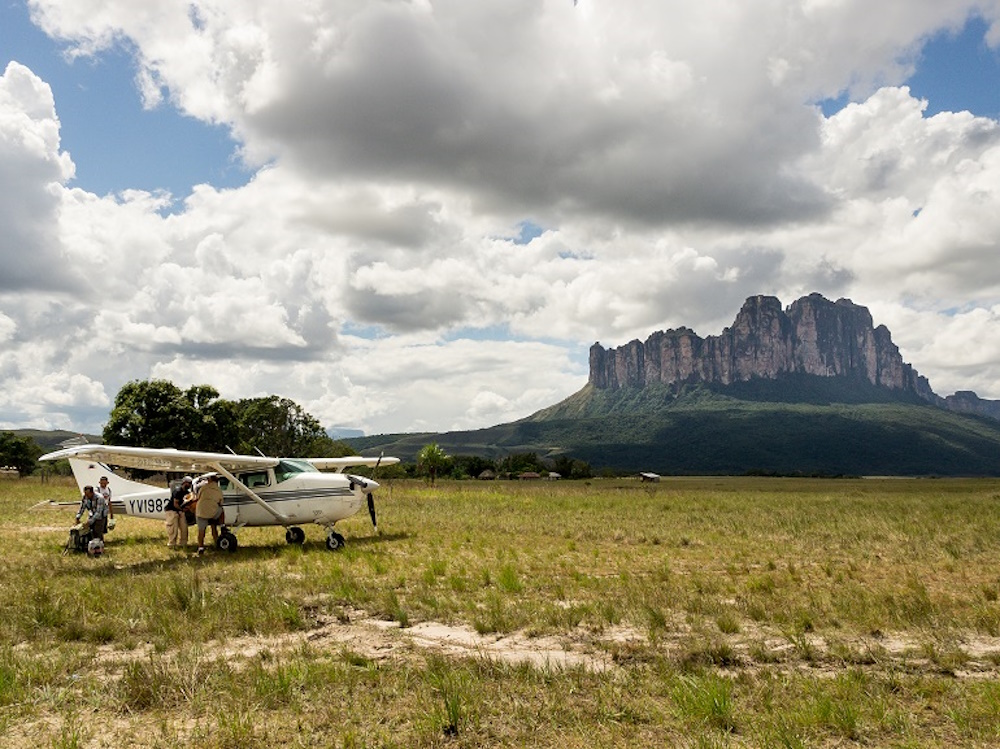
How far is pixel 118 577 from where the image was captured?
1214cm

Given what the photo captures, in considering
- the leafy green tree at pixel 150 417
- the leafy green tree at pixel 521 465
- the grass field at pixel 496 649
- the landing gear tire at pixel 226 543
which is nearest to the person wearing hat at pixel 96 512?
the grass field at pixel 496 649

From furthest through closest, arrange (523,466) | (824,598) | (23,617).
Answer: (523,466) → (824,598) → (23,617)

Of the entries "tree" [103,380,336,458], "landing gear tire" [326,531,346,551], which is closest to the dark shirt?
"landing gear tire" [326,531,346,551]

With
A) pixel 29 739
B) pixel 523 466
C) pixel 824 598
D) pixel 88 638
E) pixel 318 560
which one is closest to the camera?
pixel 29 739

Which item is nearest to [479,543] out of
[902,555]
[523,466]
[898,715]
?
[902,555]

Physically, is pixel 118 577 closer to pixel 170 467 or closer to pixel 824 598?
pixel 170 467

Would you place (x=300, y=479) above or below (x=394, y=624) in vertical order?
above

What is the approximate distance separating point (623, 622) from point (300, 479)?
11.0 meters

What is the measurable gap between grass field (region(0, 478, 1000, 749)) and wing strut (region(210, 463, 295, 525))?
1.17 meters

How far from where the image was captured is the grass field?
515 centimetres

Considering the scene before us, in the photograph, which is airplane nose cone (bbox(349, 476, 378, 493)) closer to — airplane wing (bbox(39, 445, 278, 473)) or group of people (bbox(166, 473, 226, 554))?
airplane wing (bbox(39, 445, 278, 473))

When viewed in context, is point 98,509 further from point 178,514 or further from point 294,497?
point 294,497

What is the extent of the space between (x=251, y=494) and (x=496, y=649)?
1135 cm

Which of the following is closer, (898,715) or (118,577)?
(898,715)
